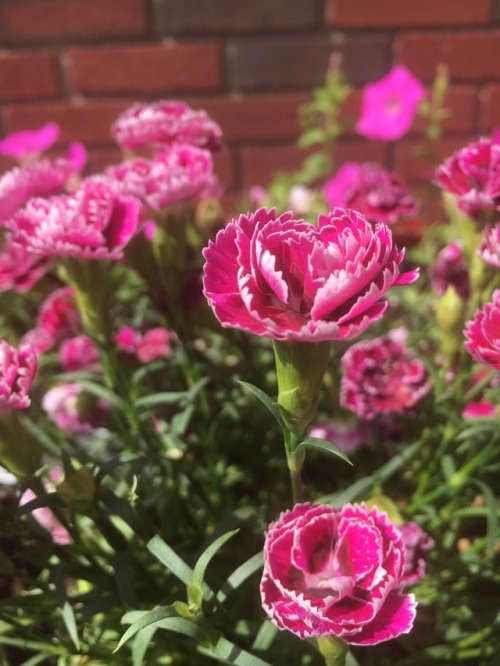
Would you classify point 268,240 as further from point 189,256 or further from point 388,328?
point 388,328

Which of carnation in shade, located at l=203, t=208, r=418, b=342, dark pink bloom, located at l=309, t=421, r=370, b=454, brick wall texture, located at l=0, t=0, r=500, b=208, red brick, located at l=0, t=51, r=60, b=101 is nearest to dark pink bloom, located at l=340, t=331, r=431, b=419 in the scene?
dark pink bloom, located at l=309, t=421, r=370, b=454

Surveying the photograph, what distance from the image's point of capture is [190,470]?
2.11 ft

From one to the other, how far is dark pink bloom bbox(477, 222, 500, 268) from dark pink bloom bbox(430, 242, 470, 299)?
21cm

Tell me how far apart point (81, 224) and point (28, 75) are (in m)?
0.93

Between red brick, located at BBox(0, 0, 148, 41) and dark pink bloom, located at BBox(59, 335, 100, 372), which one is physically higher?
red brick, located at BBox(0, 0, 148, 41)

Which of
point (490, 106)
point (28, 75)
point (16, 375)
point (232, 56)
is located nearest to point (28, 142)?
point (28, 75)

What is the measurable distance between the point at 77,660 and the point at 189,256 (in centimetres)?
40

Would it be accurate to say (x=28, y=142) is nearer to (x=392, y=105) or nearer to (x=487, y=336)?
(x=392, y=105)

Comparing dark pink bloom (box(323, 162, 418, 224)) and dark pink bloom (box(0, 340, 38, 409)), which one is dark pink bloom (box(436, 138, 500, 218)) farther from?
dark pink bloom (box(0, 340, 38, 409))

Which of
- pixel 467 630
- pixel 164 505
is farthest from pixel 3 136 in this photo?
pixel 467 630

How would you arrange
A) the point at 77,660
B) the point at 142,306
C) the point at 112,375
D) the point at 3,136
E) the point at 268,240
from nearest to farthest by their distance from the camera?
the point at 268,240 → the point at 77,660 → the point at 112,375 → the point at 142,306 → the point at 3,136

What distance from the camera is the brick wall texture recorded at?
3.88 ft

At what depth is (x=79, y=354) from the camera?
77cm

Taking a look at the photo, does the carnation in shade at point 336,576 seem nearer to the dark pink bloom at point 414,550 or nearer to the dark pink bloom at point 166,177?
the dark pink bloom at point 414,550
